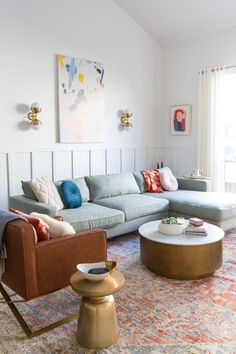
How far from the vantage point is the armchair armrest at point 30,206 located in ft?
11.4

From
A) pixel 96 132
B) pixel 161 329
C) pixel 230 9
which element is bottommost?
pixel 161 329

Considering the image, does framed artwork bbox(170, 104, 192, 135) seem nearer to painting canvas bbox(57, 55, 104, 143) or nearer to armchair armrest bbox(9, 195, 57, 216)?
painting canvas bbox(57, 55, 104, 143)

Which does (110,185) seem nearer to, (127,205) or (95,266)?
(127,205)

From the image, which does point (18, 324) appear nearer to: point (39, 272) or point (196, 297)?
point (39, 272)

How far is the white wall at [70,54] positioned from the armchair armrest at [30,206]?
775 mm

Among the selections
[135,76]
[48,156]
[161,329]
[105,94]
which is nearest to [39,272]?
[161,329]

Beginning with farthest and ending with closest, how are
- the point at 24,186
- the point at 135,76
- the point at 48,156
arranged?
the point at 135,76 → the point at 48,156 → the point at 24,186

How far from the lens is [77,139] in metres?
5.02

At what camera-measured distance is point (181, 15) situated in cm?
527

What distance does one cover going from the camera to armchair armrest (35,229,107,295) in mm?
2270

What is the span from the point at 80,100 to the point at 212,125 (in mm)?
2173

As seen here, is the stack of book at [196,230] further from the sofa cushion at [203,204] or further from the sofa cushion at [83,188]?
the sofa cushion at [83,188]

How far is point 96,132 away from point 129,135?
0.79 m

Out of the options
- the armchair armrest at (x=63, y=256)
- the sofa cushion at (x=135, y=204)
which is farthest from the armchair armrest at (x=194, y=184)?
the armchair armrest at (x=63, y=256)
